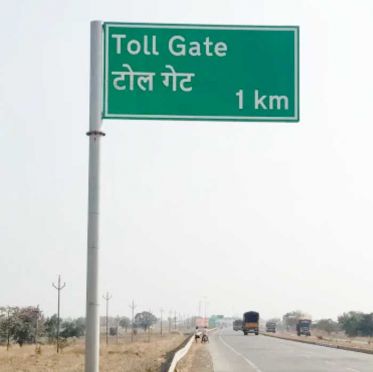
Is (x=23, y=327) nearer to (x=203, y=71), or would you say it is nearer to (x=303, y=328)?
(x=303, y=328)

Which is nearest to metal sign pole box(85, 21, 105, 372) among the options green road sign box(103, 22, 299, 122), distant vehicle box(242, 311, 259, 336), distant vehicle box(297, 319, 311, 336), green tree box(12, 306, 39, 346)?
green road sign box(103, 22, 299, 122)

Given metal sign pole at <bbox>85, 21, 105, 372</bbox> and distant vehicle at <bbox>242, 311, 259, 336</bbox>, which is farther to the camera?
distant vehicle at <bbox>242, 311, 259, 336</bbox>

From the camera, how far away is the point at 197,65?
8492 mm

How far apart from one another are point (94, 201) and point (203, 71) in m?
2.12

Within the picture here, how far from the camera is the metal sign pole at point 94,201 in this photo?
25.1 feet

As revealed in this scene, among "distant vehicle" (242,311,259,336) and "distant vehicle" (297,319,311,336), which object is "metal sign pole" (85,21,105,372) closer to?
"distant vehicle" (242,311,259,336)

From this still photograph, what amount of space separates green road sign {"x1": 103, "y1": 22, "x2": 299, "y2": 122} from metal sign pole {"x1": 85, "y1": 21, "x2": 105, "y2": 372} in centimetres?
23

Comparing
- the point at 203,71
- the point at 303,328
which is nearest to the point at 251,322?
the point at 303,328

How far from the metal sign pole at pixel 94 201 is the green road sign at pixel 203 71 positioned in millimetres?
225

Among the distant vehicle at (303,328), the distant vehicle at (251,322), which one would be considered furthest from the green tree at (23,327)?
the distant vehicle at (303,328)

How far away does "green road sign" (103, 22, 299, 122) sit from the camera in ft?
27.6

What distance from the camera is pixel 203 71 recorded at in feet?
27.9

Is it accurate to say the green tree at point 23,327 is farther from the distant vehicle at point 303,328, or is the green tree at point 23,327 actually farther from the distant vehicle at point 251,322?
the distant vehicle at point 303,328

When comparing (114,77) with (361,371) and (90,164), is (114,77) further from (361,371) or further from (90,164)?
(361,371)
